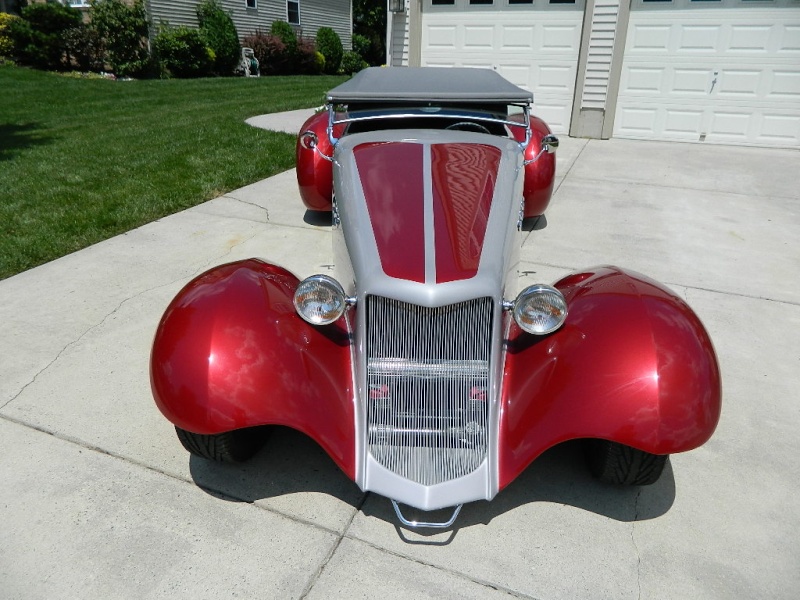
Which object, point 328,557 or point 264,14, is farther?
point 264,14

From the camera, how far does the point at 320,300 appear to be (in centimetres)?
239

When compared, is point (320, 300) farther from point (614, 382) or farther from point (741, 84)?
point (741, 84)

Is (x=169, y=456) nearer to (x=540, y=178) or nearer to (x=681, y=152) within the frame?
(x=540, y=178)

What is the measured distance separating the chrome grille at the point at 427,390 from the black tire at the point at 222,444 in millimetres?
664

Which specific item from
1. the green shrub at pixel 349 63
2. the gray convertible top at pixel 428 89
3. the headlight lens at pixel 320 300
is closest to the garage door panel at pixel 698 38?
the gray convertible top at pixel 428 89

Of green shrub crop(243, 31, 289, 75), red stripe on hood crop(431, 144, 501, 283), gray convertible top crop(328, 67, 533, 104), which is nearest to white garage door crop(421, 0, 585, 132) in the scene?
gray convertible top crop(328, 67, 533, 104)

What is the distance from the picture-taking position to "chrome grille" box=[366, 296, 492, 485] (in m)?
2.31

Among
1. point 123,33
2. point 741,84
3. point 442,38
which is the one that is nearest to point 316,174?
point 442,38

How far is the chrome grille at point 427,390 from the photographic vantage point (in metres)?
2.31

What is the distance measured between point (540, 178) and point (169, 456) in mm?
4041

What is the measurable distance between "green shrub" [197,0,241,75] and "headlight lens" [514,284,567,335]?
19.6m

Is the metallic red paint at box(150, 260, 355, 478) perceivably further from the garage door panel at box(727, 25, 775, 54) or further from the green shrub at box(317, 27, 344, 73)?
the green shrub at box(317, 27, 344, 73)

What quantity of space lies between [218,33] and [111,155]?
43.2ft

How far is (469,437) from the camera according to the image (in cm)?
236
